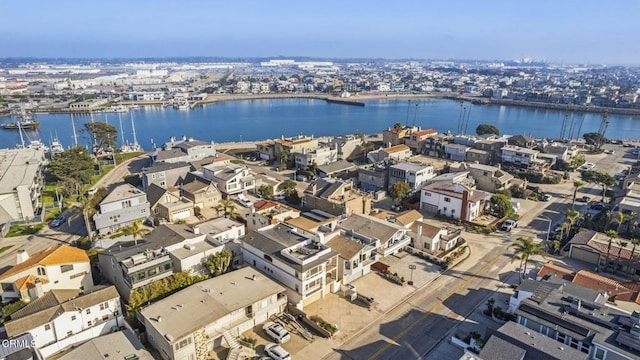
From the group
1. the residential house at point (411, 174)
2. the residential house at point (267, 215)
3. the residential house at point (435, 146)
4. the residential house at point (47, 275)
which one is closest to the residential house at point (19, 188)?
the residential house at point (47, 275)

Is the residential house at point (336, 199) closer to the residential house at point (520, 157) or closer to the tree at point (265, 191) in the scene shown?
the tree at point (265, 191)

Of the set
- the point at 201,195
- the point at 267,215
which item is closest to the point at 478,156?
the point at 267,215

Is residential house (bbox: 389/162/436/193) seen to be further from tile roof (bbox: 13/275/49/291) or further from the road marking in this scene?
tile roof (bbox: 13/275/49/291)

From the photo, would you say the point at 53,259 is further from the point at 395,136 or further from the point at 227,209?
the point at 395,136

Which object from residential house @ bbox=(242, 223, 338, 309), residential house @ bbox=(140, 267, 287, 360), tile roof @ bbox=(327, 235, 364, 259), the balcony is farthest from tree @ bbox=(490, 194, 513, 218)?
residential house @ bbox=(140, 267, 287, 360)

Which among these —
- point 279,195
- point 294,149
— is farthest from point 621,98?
point 279,195

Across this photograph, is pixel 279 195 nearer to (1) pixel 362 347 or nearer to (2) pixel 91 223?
(2) pixel 91 223

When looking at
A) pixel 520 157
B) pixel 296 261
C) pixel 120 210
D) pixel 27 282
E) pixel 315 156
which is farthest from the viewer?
pixel 520 157
